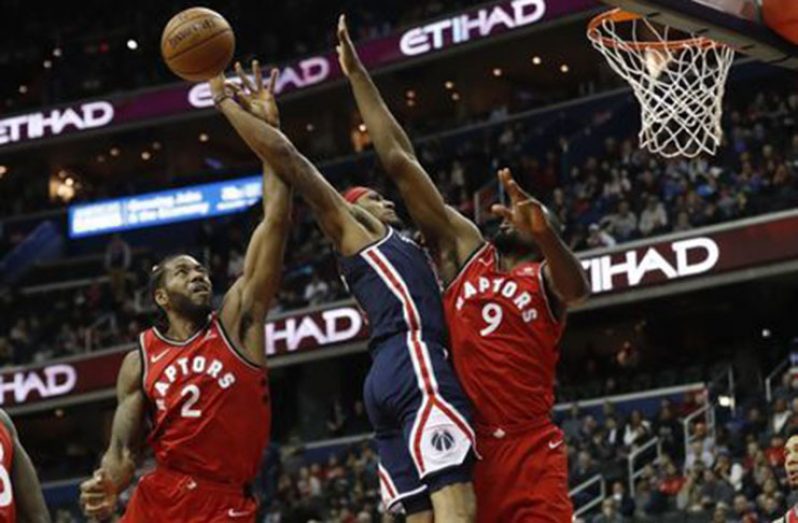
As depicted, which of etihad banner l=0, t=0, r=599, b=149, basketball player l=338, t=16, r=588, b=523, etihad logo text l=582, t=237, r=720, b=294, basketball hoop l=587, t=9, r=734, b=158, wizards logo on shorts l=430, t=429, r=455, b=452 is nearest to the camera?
wizards logo on shorts l=430, t=429, r=455, b=452

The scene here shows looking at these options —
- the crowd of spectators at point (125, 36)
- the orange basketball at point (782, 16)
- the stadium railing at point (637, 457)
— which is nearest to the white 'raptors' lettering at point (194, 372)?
the orange basketball at point (782, 16)

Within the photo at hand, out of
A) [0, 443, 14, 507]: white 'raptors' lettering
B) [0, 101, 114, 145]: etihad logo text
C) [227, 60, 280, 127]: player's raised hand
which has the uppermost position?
[0, 101, 114, 145]: etihad logo text

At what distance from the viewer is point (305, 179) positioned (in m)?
7.29

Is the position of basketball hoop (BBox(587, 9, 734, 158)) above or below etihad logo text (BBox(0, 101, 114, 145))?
below

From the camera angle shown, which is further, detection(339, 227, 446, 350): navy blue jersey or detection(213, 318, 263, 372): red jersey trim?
detection(213, 318, 263, 372): red jersey trim

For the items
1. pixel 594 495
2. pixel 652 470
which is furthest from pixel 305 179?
pixel 594 495

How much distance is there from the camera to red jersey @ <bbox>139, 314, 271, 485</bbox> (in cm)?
753

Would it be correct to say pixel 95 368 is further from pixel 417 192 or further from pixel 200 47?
pixel 417 192

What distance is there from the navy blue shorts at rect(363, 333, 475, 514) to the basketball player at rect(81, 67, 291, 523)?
87 cm

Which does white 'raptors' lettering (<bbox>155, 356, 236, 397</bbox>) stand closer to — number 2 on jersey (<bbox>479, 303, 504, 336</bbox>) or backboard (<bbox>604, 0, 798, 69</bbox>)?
number 2 on jersey (<bbox>479, 303, 504, 336</bbox>)

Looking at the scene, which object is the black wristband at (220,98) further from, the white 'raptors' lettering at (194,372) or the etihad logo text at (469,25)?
the etihad logo text at (469,25)

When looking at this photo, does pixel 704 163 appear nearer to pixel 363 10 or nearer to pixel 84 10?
pixel 363 10

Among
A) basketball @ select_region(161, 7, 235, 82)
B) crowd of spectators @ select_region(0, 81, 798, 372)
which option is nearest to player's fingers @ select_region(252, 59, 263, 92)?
basketball @ select_region(161, 7, 235, 82)

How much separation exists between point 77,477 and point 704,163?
12.0 m
